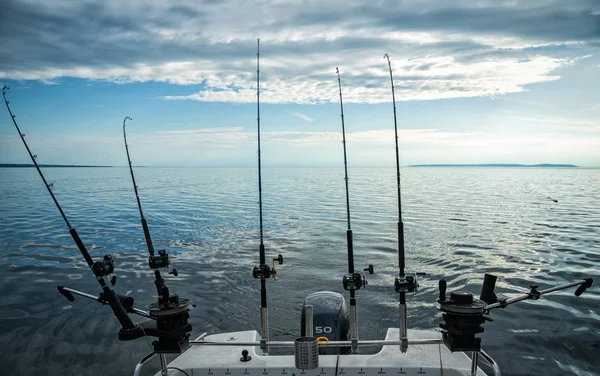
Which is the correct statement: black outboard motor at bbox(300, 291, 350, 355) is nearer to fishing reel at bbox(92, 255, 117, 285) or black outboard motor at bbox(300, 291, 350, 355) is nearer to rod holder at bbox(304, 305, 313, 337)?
rod holder at bbox(304, 305, 313, 337)

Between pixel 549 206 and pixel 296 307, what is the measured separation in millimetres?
21940

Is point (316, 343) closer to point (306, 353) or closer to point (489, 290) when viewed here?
point (306, 353)

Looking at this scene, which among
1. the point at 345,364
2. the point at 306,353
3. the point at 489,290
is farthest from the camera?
the point at 489,290

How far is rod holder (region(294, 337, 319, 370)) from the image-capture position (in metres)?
3.64

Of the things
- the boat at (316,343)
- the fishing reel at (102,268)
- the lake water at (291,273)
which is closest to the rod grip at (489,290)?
the boat at (316,343)

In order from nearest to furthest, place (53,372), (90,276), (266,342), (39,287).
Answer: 1. (266,342)
2. (53,372)
3. (39,287)
4. (90,276)

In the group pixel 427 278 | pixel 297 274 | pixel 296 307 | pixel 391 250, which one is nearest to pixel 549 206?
pixel 391 250

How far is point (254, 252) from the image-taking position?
12680mm

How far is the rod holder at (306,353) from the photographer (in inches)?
143

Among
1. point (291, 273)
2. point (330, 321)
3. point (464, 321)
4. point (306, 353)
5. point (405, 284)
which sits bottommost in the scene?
point (291, 273)

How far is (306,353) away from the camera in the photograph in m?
3.65

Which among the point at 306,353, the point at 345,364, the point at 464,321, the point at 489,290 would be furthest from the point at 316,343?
the point at 489,290

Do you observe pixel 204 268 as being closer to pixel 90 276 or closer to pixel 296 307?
pixel 90 276

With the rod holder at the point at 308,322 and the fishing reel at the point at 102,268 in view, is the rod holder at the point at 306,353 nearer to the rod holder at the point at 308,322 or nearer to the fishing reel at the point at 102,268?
the rod holder at the point at 308,322
